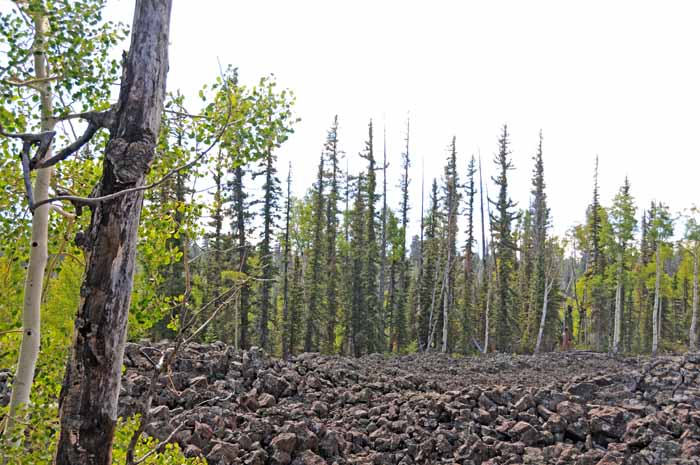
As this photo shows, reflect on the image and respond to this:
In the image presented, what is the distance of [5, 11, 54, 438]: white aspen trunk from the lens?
3340 mm

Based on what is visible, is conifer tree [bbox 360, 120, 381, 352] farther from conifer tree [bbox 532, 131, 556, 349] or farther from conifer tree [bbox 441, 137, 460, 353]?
conifer tree [bbox 532, 131, 556, 349]

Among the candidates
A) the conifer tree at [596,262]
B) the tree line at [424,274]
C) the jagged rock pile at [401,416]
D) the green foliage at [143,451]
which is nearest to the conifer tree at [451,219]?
the tree line at [424,274]

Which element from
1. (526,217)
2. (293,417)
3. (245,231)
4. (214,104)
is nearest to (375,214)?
(245,231)

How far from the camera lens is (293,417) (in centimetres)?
1059

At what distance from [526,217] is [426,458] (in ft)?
136

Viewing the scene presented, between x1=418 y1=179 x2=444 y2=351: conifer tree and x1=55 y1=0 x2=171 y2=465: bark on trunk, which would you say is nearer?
x1=55 y1=0 x2=171 y2=465: bark on trunk

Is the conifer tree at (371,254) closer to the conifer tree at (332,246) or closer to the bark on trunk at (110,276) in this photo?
the conifer tree at (332,246)

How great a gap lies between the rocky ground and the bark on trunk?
16.1 feet

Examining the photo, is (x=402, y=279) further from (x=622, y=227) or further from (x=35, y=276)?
(x=35, y=276)

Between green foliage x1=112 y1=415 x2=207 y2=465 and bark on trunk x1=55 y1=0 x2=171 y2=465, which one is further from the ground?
bark on trunk x1=55 y1=0 x2=171 y2=465

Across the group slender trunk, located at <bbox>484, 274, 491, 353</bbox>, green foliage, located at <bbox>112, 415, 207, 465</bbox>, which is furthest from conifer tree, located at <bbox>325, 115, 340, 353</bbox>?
green foliage, located at <bbox>112, 415, 207, 465</bbox>

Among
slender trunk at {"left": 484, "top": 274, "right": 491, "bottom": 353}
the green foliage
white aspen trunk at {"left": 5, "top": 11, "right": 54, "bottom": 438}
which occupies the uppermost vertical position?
white aspen trunk at {"left": 5, "top": 11, "right": 54, "bottom": 438}

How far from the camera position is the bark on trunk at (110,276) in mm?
2520

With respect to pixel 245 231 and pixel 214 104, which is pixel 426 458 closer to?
pixel 214 104
